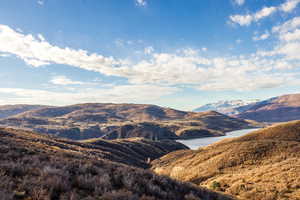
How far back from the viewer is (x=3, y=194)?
5590 mm

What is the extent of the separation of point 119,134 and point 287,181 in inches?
7093

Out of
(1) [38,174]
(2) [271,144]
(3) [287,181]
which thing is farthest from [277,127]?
(1) [38,174]

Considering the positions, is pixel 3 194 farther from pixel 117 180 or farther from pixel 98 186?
pixel 117 180

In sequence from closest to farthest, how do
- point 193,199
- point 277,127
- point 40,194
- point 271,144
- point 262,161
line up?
point 40,194 < point 193,199 < point 262,161 < point 271,144 < point 277,127

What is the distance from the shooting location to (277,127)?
64125 millimetres

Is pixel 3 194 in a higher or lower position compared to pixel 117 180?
higher

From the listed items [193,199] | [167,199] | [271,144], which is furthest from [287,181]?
[271,144]

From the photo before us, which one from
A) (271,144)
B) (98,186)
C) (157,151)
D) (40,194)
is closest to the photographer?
(40,194)

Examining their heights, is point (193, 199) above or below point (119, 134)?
above

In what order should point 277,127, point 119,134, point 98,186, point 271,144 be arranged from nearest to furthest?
point 98,186 → point 271,144 → point 277,127 → point 119,134

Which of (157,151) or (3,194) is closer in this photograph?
(3,194)

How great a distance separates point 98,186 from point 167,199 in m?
2.97

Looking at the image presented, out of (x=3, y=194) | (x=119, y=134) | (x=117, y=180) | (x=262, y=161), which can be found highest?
(x=3, y=194)

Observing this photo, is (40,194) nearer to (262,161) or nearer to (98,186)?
(98,186)
